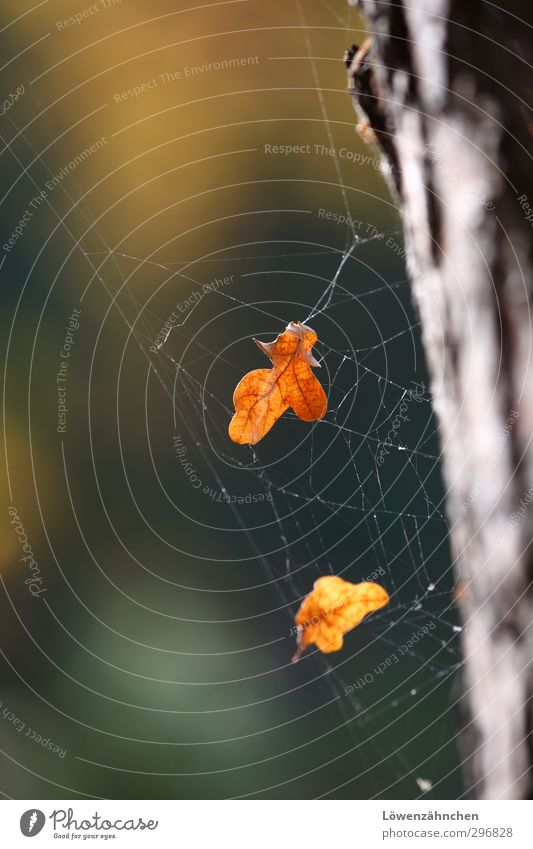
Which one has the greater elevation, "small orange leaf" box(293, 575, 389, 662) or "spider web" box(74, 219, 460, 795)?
"spider web" box(74, 219, 460, 795)

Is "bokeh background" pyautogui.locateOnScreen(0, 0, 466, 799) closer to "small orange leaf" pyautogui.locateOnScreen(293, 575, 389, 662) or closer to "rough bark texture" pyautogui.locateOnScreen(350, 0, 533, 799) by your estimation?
"small orange leaf" pyautogui.locateOnScreen(293, 575, 389, 662)

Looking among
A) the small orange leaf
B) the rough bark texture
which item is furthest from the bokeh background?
the rough bark texture

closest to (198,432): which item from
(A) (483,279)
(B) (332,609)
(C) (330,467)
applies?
(C) (330,467)

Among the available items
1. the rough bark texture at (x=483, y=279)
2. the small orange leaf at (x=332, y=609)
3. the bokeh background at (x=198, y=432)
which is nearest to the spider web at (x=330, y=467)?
the bokeh background at (x=198, y=432)

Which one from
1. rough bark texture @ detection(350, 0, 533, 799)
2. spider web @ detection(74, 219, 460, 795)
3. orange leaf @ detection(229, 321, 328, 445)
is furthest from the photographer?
spider web @ detection(74, 219, 460, 795)

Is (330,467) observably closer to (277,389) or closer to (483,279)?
(277,389)

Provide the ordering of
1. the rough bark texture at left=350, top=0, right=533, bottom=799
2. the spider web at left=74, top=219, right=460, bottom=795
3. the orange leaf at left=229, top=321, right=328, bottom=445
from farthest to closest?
the spider web at left=74, top=219, right=460, bottom=795, the orange leaf at left=229, top=321, right=328, bottom=445, the rough bark texture at left=350, top=0, right=533, bottom=799
